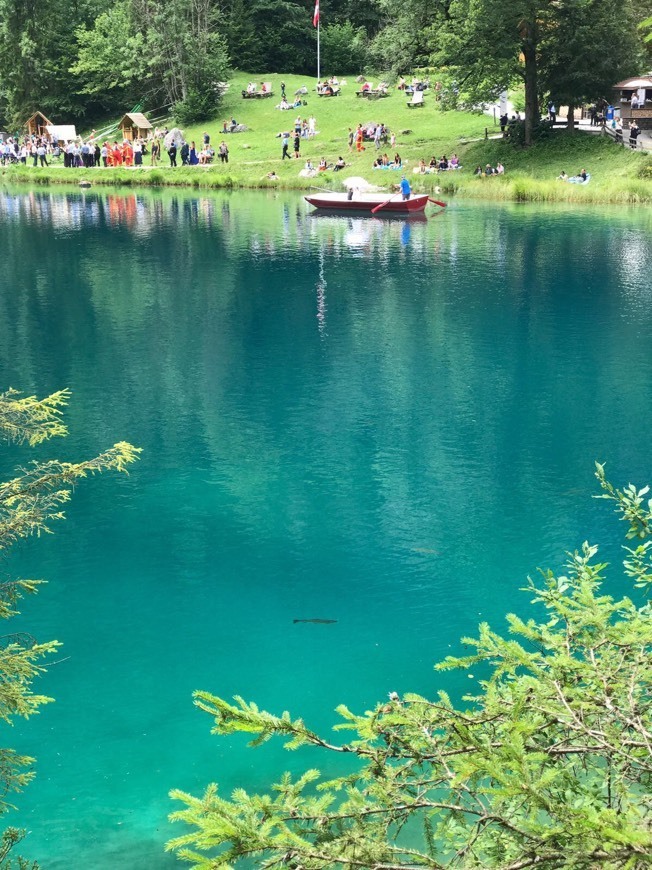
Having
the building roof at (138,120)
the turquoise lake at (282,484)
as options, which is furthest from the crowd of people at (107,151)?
the turquoise lake at (282,484)

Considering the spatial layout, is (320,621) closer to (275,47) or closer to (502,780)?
(502,780)

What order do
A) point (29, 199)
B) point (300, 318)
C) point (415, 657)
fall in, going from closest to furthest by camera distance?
point (415, 657)
point (300, 318)
point (29, 199)

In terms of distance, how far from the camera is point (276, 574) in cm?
1300

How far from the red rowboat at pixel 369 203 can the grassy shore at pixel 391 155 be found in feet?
16.1

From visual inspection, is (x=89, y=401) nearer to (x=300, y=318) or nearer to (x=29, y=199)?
(x=300, y=318)

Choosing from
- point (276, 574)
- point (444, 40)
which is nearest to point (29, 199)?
point (444, 40)

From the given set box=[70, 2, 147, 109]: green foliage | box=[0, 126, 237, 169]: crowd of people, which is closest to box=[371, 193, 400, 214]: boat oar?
box=[0, 126, 237, 169]: crowd of people

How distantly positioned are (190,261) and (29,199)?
1040 inches

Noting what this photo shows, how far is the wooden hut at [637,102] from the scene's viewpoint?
5084 cm

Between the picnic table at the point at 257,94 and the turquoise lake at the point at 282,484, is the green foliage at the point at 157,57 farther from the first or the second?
the turquoise lake at the point at 282,484

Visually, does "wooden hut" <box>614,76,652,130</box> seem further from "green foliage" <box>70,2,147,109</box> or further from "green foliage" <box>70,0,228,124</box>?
"green foliage" <box>70,2,147,109</box>

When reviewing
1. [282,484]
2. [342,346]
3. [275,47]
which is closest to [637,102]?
[342,346]

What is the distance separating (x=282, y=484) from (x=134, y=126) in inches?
2594

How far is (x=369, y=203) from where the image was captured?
49.4 meters
